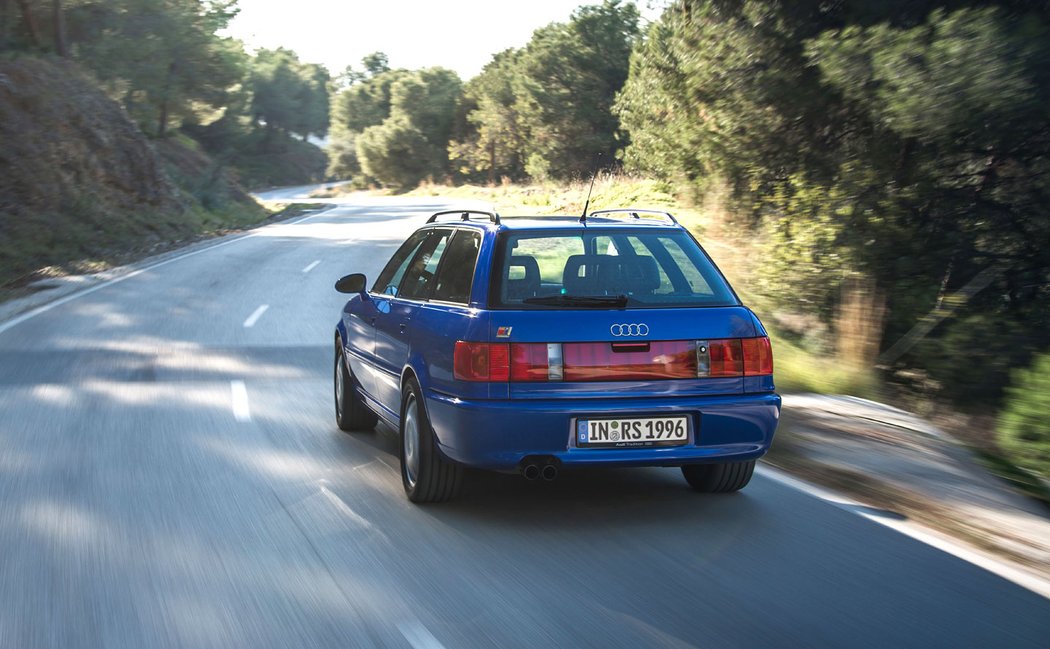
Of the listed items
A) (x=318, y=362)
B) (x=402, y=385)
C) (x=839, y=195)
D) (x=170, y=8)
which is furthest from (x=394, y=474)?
(x=170, y=8)

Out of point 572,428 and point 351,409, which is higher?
point 572,428

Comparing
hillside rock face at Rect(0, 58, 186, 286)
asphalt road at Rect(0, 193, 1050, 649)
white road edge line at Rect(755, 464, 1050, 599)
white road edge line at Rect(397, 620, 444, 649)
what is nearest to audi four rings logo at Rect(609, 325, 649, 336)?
asphalt road at Rect(0, 193, 1050, 649)

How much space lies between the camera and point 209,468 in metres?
6.90

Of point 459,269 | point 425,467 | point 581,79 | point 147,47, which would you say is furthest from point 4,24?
point 425,467

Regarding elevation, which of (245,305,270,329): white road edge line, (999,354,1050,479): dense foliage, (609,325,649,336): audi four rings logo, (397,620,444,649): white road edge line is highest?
(609,325,649,336): audi four rings logo

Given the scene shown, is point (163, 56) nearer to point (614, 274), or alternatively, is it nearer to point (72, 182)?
point (72, 182)

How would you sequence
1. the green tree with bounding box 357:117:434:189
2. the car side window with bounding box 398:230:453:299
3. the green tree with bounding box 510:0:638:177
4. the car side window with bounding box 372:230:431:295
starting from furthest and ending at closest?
the green tree with bounding box 357:117:434:189, the green tree with bounding box 510:0:638:177, the car side window with bounding box 372:230:431:295, the car side window with bounding box 398:230:453:299

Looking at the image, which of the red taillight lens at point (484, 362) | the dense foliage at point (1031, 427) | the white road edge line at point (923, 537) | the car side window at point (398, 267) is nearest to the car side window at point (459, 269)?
the red taillight lens at point (484, 362)

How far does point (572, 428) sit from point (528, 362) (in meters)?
0.39

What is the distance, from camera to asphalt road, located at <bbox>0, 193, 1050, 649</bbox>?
4195 millimetres

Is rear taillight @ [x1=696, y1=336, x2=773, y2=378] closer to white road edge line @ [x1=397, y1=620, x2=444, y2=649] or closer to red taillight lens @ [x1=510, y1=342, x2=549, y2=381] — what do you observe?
red taillight lens @ [x1=510, y1=342, x2=549, y2=381]

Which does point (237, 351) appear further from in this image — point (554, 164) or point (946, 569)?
point (554, 164)

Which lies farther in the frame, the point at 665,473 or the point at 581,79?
the point at 581,79

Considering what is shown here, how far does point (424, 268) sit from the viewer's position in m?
6.79
